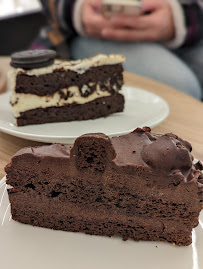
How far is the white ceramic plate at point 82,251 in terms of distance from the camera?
32.4 inches

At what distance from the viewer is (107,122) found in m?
1.57

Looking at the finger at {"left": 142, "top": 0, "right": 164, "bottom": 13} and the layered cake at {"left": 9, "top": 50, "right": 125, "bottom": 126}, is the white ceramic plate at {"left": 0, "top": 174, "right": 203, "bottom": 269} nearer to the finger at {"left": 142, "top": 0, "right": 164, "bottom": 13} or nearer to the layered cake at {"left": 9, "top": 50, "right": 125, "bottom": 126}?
the layered cake at {"left": 9, "top": 50, "right": 125, "bottom": 126}

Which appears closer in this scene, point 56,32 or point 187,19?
point 187,19

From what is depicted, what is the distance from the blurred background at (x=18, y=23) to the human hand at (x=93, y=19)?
1239 millimetres

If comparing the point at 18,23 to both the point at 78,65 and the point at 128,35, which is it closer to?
the point at 128,35

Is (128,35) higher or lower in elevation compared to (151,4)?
lower

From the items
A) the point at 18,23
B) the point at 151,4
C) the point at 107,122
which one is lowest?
the point at 18,23

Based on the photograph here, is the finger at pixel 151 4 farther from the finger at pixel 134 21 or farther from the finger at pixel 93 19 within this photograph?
the finger at pixel 93 19

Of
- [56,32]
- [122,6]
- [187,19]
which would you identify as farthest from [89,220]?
[56,32]

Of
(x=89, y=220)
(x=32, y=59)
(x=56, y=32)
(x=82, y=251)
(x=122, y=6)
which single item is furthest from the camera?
(x=56, y=32)

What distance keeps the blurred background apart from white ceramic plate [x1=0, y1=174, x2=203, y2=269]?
113 inches

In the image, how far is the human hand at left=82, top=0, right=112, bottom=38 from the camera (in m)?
2.44

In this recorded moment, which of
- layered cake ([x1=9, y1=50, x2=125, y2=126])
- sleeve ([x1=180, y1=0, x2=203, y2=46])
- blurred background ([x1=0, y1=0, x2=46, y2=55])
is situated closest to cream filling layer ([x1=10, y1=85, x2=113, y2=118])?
layered cake ([x1=9, y1=50, x2=125, y2=126])

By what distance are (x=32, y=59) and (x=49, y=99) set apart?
0.68ft
